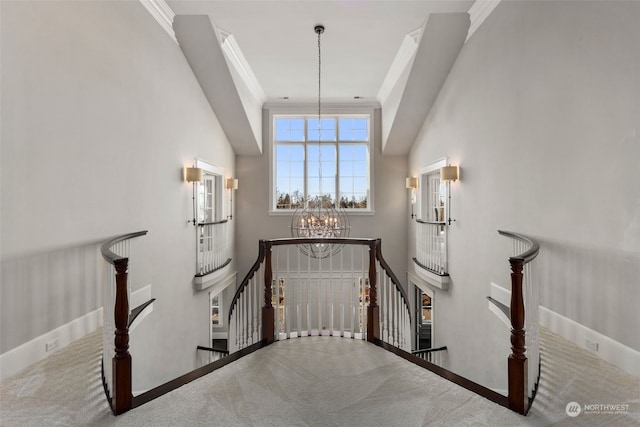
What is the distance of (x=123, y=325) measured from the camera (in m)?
2.11

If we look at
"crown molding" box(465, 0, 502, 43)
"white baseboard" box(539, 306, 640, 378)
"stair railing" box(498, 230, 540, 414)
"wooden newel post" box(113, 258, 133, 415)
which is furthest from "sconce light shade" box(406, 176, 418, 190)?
"wooden newel post" box(113, 258, 133, 415)

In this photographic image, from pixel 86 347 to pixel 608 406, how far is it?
364 centimetres

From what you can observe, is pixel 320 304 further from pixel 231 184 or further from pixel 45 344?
pixel 231 184

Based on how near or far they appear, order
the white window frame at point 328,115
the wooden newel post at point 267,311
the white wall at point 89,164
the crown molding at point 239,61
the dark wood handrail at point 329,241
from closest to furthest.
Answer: the white wall at point 89,164, the wooden newel post at point 267,311, the dark wood handrail at point 329,241, the crown molding at point 239,61, the white window frame at point 328,115

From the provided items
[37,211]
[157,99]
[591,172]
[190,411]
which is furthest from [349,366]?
[157,99]

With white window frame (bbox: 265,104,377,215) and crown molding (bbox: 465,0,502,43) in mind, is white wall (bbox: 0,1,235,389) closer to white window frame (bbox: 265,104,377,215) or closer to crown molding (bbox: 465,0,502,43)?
white window frame (bbox: 265,104,377,215)

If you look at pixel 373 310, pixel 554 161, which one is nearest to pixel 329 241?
pixel 373 310

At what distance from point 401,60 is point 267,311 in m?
4.67

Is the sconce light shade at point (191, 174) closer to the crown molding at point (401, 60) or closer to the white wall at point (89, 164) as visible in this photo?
the white wall at point (89, 164)

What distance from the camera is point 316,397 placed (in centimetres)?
233

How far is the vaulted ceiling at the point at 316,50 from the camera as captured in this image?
4.38 m

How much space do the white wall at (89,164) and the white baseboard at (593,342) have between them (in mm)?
4087

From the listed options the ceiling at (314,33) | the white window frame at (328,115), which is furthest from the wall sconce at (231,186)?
the ceiling at (314,33)

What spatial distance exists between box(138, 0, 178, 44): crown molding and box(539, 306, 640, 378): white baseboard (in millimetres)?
5350
